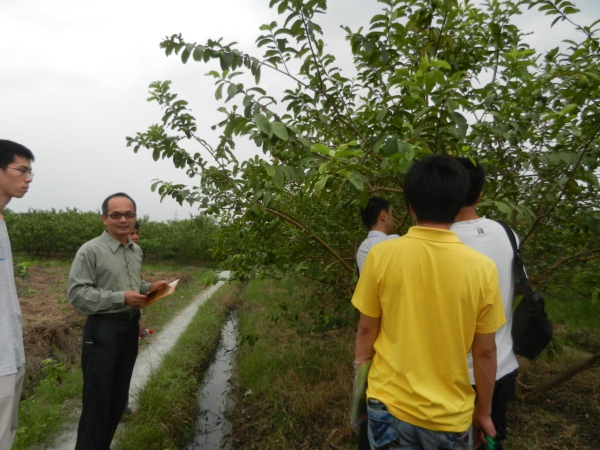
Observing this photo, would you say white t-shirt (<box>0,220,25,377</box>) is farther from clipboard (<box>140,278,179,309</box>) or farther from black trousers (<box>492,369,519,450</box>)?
black trousers (<box>492,369,519,450</box>)

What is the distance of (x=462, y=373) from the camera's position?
1.29 meters

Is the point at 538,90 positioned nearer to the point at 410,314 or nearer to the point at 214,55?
the point at 410,314

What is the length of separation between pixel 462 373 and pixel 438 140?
3.75ft

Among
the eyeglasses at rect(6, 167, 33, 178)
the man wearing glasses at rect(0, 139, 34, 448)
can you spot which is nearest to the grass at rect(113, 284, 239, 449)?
the man wearing glasses at rect(0, 139, 34, 448)

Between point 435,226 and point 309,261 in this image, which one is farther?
point 309,261

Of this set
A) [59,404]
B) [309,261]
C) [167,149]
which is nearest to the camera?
[167,149]

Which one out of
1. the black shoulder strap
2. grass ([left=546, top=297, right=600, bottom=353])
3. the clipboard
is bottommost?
grass ([left=546, top=297, right=600, bottom=353])

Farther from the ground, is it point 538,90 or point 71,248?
point 538,90

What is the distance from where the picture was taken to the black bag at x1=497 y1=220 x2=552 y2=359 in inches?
63.4

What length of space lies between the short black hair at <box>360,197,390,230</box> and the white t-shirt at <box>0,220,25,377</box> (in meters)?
1.78

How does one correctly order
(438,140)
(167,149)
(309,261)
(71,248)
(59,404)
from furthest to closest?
(71,248)
(59,404)
(309,261)
(167,149)
(438,140)

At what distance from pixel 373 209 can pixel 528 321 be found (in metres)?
0.99

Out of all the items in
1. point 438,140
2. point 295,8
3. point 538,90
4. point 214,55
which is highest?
point 295,8

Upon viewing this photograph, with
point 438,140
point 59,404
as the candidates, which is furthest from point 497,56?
point 59,404
